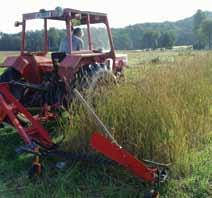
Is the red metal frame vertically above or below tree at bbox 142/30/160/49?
below

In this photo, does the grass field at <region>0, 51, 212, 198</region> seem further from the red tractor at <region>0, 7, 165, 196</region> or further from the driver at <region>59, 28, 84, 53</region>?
the driver at <region>59, 28, 84, 53</region>

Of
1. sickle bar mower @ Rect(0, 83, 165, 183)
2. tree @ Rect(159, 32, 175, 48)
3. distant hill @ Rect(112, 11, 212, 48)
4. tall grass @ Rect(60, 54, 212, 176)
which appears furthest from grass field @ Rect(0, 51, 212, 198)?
tree @ Rect(159, 32, 175, 48)

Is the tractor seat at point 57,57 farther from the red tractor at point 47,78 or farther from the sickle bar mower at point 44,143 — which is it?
the sickle bar mower at point 44,143

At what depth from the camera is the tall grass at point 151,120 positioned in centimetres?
426

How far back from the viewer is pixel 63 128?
5055 millimetres

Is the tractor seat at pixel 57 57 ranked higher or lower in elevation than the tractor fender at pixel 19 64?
higher

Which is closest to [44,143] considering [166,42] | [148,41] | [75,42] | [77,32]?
[75,42]

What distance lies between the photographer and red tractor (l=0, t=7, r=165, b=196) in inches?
190

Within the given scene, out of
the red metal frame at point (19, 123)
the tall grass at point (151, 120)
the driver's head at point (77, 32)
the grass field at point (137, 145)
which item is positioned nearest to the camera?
the grass field at point (137, 145)

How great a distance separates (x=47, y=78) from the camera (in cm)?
612

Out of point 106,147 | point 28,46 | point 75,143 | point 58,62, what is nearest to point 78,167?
point 75,143

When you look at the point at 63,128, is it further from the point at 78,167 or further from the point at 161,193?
the point at 161,193

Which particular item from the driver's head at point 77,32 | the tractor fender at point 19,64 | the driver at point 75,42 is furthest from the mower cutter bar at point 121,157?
the driver's head at point 77,32

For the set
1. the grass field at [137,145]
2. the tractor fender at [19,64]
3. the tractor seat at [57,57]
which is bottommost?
the grass field at [137,145]
